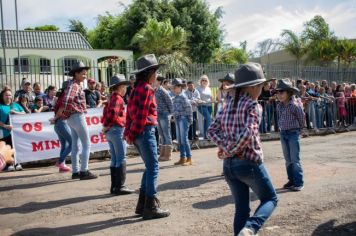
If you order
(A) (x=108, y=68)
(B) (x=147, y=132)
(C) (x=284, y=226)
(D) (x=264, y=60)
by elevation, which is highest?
(D) (x=264, y=60)

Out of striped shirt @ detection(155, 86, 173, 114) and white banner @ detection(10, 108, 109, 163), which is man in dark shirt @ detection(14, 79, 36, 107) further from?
striped shirt @ detection(155, 86, 173, 114)

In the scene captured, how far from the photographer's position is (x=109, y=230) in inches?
208

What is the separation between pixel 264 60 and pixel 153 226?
54.0 meters

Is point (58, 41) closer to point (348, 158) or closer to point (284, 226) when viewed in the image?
point (348, 158)

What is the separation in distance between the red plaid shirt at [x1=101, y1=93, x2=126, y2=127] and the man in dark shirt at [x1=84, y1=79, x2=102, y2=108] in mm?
4724

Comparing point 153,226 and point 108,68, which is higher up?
point 108,68

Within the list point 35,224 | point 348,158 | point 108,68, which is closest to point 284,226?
point 35,224

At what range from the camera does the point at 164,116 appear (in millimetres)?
10398

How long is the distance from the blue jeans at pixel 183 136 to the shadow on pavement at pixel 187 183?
1610mm

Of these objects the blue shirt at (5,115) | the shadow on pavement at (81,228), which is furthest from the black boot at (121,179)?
the blue shirt at (5,115)

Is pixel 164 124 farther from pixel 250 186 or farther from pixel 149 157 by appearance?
pixel 250 186

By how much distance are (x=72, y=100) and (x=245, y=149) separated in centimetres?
481

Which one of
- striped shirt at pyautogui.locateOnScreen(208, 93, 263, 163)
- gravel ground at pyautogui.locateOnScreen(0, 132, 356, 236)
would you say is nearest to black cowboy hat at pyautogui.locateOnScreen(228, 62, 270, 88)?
striped shirt at pyautogui.locateOnScreen(208, 93, 263, 163)

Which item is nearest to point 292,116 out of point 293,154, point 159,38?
point 293,154
